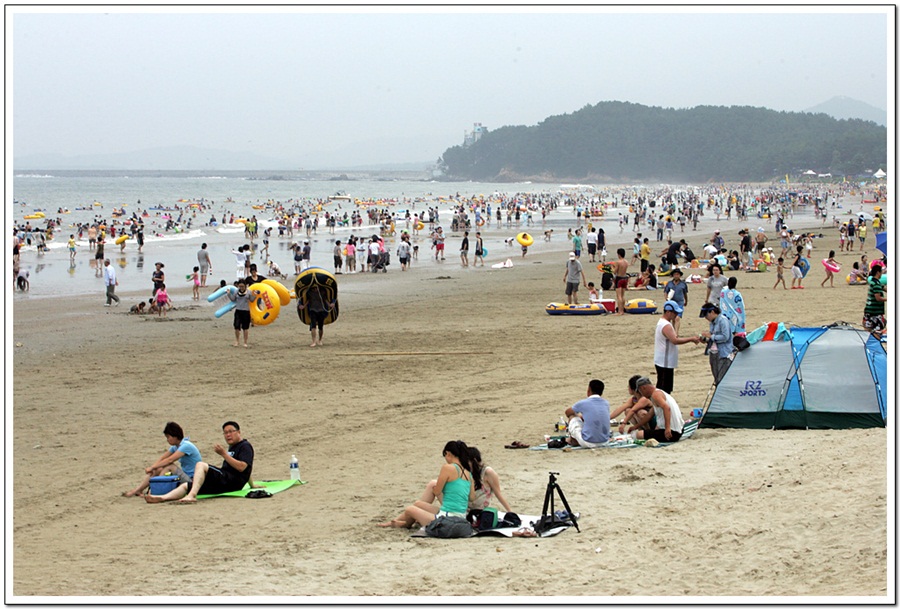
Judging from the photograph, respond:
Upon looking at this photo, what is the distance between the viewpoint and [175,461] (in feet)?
30.9

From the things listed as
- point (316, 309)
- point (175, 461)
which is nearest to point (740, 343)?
point (175, 461)

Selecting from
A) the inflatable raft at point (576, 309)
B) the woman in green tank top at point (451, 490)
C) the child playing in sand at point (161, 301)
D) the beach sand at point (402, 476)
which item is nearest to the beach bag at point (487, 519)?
the woman in green tank top at point (451, 490)

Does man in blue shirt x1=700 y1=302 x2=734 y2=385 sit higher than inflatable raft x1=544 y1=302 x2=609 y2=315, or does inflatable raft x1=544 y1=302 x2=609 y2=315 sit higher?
man in blue shirt x1=700 y1=302 x2=734 y2=385

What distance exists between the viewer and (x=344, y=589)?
6.54 m

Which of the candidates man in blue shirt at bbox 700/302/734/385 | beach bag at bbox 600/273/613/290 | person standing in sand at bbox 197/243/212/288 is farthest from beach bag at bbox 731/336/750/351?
person standing in sand at bbox 197/243/212/288

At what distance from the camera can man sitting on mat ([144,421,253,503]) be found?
9266 millimetres

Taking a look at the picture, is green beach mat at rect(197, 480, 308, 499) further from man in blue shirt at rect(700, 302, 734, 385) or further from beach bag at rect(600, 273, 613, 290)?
beach bag at rect(600, 273, 613, 290)

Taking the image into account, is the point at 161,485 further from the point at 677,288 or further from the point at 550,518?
the point at 677,288

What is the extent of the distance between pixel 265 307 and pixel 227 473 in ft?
34.7

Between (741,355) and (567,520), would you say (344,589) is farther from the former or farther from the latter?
(741,355)

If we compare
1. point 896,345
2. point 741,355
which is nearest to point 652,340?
point 741,355

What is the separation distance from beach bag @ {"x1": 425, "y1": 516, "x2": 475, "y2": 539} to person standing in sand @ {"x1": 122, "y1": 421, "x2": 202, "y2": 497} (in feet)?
9.33

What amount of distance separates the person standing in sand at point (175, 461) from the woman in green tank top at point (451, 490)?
7.79 ft

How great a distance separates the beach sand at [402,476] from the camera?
670 centimetres
